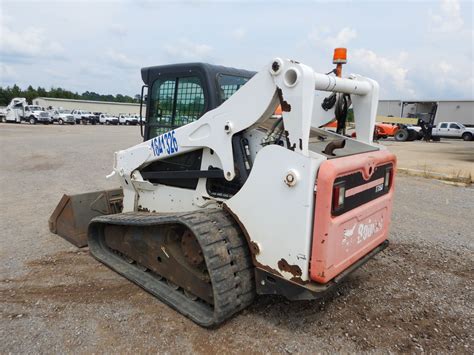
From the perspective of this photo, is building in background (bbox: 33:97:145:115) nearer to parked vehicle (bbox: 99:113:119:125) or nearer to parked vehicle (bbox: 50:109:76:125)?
parked vehicle (bbox: 99:113:119:125)

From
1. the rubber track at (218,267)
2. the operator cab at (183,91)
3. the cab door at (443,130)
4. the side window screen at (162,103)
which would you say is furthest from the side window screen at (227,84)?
the cab door at (443,130)

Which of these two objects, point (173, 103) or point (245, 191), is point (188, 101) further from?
point (245, 191)

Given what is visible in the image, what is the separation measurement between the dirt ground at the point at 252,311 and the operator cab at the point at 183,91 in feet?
5.69

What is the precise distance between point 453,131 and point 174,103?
32926mm

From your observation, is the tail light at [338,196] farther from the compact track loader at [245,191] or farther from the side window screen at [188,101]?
the side window screen at [188,101]

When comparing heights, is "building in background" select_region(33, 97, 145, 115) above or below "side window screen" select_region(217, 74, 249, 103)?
below

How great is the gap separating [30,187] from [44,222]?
10.00 ft

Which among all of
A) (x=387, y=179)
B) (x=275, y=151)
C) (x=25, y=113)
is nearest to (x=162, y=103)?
(x=275, y=151)

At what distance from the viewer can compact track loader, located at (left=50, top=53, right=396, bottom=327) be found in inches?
105

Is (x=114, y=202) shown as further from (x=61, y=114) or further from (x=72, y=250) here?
(x=61, y=114)

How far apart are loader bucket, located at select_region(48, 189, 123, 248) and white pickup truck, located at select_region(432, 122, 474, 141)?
30581mm

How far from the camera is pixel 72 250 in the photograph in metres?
4.63

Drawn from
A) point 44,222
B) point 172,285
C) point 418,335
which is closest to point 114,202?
point 44,222

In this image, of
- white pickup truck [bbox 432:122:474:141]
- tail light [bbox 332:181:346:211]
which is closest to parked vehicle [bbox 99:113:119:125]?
white pickup truck [bbox 432:122:474:141]
